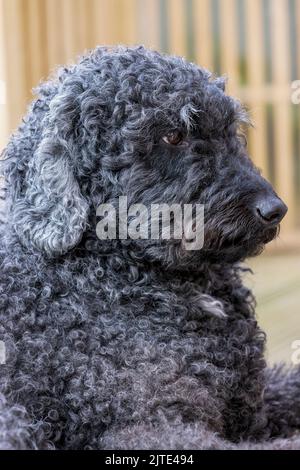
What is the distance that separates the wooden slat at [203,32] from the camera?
778cm

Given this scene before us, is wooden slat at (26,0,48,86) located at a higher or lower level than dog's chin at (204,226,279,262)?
higher

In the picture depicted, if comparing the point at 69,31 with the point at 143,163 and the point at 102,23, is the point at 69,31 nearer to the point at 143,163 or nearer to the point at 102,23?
the point at 102,23

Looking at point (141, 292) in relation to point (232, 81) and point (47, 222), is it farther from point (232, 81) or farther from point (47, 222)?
point (232, 81)

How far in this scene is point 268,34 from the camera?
8.05m

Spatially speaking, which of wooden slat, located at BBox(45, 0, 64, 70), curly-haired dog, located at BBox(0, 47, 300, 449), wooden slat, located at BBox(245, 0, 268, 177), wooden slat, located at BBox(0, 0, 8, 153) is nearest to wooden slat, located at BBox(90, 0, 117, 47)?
wooden slat, located at BBox(45, 0, 64, 70)

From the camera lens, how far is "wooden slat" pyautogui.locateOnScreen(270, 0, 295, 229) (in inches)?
311

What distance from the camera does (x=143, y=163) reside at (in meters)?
2.68

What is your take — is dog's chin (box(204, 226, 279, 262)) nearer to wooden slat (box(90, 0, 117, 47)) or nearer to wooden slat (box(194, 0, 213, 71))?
wooden slat (box(90, 0, 117, 47))

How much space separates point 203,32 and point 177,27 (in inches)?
9.2

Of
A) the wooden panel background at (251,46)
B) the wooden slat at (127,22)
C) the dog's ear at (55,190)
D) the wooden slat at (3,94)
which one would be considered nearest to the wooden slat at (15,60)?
the wooden slat at (3,94)

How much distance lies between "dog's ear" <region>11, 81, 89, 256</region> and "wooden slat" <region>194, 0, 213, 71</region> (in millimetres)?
5209

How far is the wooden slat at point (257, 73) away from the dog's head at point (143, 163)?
5.13 metres

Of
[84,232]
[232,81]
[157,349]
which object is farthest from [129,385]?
[232,81]
